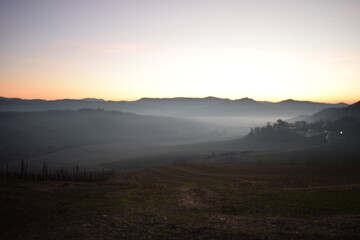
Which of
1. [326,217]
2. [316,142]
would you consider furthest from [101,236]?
[316,142]

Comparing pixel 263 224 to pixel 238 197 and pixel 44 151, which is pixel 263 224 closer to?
pixel 238 197

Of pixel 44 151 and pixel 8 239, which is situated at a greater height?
pixel 8 239

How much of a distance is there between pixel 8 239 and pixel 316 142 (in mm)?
177603

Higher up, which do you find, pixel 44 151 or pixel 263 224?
pixel 263 224

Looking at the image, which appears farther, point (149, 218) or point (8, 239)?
point (149, 218)

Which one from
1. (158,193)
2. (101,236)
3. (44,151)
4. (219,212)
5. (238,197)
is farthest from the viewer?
(44,151)

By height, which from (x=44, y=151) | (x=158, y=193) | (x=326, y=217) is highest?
(x=326, y=217)

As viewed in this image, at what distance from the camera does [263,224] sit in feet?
73.0

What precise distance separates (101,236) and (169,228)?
529cm

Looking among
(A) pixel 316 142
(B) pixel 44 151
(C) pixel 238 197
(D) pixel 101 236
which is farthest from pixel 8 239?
(B) pixel 44 151

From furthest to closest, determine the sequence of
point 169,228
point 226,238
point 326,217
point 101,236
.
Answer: point 326,217 → point 169,228 → point 101,236 → point 226,238

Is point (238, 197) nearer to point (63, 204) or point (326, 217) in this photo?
point (326, 217)

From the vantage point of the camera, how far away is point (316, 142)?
168000 millimetres

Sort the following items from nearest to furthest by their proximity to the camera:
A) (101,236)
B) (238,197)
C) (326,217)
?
(101,236) → (326,217) → (238,197)
